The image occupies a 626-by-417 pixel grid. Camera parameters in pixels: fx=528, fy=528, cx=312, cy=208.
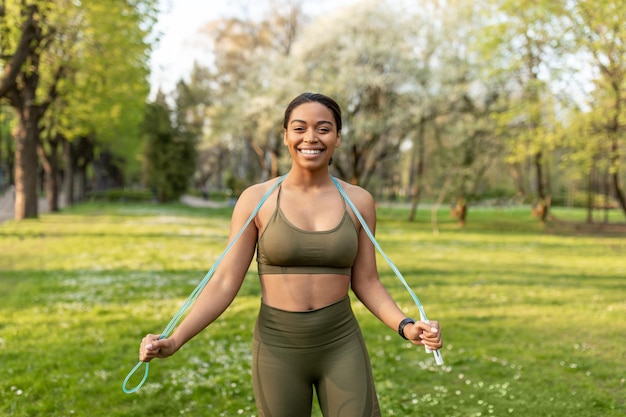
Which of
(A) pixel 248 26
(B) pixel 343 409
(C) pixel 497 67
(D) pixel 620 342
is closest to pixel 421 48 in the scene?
(C) pixel 497 67

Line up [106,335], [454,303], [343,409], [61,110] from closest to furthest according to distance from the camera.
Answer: [343,409] < [106,335] < [454,303] < [61,110]

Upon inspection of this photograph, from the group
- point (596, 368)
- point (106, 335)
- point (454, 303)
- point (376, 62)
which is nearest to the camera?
point (596, 368)

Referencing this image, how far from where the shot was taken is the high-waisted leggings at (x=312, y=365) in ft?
8.58

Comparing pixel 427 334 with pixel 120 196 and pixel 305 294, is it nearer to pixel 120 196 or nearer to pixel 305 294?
pixel 305 294

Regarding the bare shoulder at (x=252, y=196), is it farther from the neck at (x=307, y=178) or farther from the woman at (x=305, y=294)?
the neck at (x=307, y=178)

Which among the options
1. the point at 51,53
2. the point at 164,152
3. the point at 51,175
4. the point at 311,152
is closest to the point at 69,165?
the point at 51,175

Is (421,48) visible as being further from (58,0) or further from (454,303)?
(454,303)

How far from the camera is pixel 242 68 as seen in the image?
44.2 metres

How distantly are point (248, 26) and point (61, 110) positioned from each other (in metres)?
20.4

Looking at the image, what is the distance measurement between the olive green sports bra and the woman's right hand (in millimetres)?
598

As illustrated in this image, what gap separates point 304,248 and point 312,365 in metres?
0.59

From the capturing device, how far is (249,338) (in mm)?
8047

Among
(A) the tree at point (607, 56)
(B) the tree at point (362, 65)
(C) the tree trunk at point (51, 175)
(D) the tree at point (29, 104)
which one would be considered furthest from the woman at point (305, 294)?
(C) the tree trunk at point (51, 175)

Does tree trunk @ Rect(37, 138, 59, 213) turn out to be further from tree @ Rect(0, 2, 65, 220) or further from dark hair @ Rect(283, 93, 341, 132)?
dark hair @ Rect(283, 93, 341, 132)
